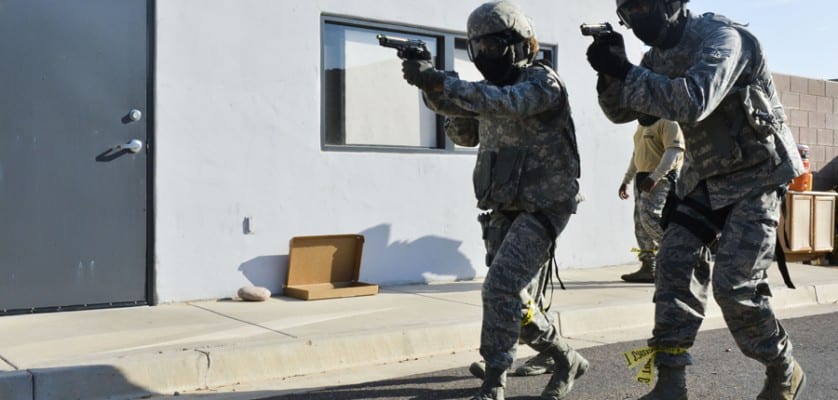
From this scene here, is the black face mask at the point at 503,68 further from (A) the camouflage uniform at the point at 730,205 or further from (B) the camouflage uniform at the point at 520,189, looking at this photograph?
(A) the camouflage uniform at the point at 730,205

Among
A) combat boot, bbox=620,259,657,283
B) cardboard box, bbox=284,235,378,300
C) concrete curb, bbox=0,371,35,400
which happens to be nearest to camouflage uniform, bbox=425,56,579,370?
concrete curb, bbox=0,371,35,400

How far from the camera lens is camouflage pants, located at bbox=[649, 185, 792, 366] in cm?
368

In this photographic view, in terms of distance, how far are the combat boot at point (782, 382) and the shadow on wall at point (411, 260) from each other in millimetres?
4273

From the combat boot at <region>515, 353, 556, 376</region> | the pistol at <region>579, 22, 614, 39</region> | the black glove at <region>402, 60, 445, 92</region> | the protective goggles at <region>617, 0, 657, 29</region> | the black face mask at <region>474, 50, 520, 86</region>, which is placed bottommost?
the combat boot at <region>515, 353, 556, 376</region>

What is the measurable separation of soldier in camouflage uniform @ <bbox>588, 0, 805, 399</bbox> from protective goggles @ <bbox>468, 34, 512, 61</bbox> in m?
0.55

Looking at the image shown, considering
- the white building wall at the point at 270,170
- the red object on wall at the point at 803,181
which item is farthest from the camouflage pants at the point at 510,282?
the red object on wall at the point at 803,181

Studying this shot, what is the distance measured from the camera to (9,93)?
598cm

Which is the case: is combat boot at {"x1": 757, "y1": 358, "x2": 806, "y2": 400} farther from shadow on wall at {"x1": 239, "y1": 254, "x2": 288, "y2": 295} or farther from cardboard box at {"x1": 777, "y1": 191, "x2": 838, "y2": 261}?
cardboard box at {"x1": 777, "y1": 191, "x2": 838, "y2": 261}

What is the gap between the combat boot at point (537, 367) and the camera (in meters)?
4.99

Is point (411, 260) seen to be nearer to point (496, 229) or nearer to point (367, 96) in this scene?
point (367, 96)

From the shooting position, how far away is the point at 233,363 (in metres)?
4.88

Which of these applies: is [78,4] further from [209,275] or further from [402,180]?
[402,180]

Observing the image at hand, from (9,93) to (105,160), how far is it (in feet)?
2.46

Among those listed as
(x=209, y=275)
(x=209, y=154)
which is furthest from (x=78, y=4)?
(x=209, y=275)
